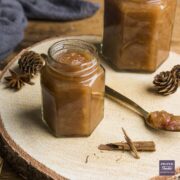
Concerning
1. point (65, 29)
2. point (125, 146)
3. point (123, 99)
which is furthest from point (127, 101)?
point (65, 29)

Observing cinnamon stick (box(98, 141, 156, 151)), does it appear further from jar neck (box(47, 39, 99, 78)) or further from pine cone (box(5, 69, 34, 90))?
pine cone (box(5, 69, 34, 90))

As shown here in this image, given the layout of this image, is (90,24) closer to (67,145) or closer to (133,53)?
(133,53)

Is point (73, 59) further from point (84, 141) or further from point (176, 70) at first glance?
point (176, 70)

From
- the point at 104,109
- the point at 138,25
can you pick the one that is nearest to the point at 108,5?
the point at 138,25

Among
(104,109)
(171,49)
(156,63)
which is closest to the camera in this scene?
(104,109)

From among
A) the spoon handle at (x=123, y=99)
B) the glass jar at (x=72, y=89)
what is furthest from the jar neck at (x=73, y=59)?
the spoon handle at (x=123, y=99)

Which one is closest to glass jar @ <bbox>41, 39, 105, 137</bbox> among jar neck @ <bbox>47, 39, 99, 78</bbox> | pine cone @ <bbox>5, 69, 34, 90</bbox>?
jar neck @ <bbox>47, 39, 99, 78</bbox>
